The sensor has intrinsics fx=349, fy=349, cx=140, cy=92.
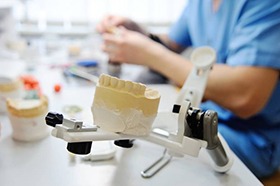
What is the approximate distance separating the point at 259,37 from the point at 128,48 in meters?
0.37

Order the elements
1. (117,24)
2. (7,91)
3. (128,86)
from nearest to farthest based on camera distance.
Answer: (128,86)
(7,91)
(117,24)

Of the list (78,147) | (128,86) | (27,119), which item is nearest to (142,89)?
(128,86)

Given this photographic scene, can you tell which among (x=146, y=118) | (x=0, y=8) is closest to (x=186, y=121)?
(x=146, y=118)

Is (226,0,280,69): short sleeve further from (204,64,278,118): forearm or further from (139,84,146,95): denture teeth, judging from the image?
(139,84,146,95): denture teeth

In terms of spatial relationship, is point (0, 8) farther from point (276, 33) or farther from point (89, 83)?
point (276, 33)

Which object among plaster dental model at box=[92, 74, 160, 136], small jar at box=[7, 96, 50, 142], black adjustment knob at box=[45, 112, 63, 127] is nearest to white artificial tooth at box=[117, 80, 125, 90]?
plaster dental model at box=[92, 74, 160, 136]

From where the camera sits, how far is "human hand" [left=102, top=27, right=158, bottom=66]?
999 mm

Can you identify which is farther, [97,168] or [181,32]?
[181,32]

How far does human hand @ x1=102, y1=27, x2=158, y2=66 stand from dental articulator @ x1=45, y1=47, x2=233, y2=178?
0.42 m

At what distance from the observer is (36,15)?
167 centimetres

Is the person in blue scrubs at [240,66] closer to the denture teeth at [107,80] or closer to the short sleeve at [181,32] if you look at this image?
the short sleeve at [181,32]

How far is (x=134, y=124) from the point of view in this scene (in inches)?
21.6

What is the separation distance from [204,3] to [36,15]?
3.02ft

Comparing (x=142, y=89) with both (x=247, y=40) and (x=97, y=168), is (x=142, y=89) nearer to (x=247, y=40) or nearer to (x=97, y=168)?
(x=97, y=168)
